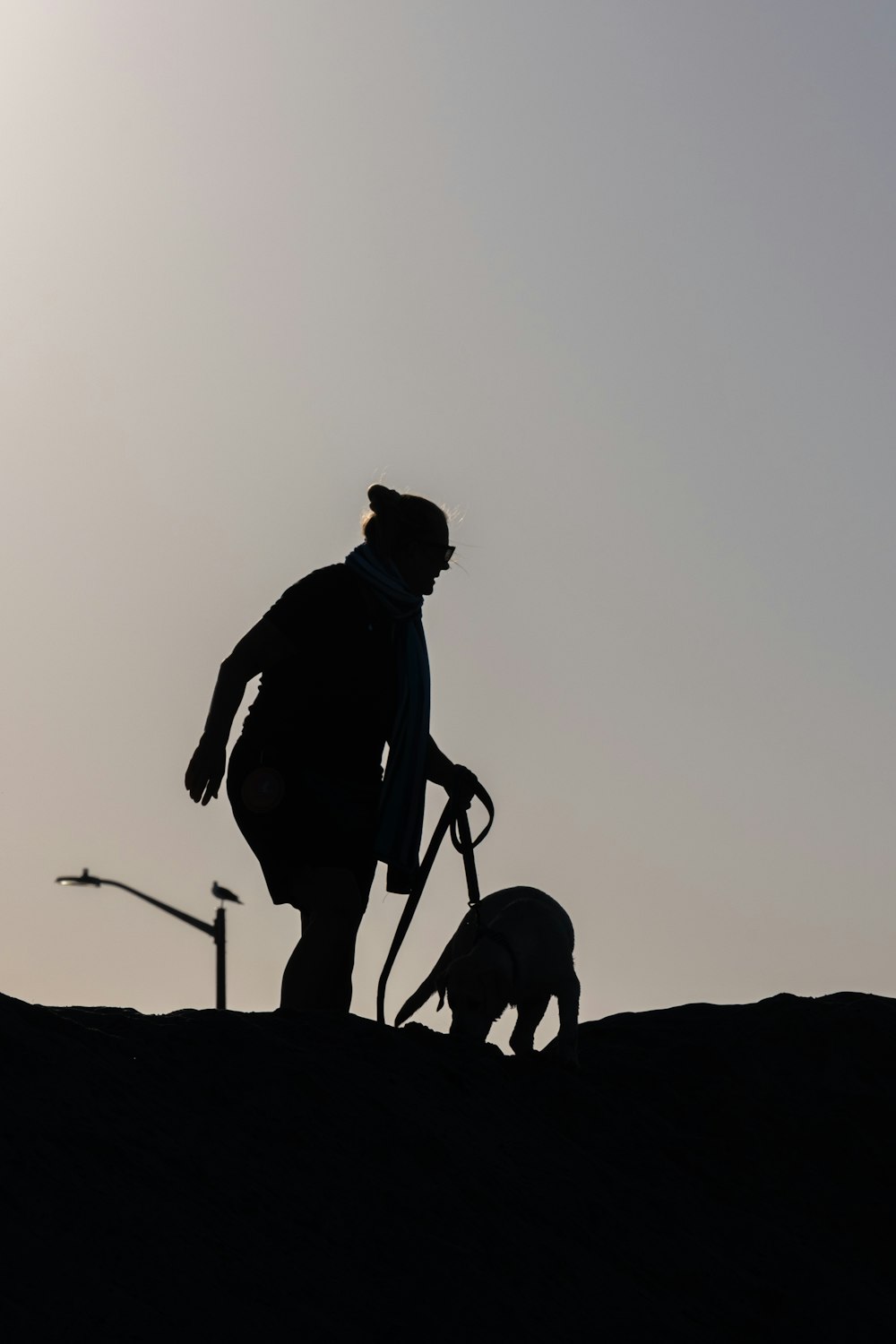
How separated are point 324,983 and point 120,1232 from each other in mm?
1914

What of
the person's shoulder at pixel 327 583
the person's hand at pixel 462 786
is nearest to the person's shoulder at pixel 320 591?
the person's shoulder at pixel 327 583

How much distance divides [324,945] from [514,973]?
1.33 meters

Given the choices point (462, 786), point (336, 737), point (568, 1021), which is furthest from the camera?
point (568, 1021)

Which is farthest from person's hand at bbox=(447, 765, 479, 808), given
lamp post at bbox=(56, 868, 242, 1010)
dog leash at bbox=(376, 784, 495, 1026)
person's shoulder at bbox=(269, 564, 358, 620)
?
lamp post at bbox=(56, 868, 242, 1010)

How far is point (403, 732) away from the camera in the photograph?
6098 millimetres

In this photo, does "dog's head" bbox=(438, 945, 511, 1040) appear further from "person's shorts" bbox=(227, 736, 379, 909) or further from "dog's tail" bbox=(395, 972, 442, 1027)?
"person's shorts" bbox=(227, 736, 379, 909)

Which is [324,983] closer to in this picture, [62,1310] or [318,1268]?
[318,1268]

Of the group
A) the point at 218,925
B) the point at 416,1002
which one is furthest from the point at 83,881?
the point at 416,1002

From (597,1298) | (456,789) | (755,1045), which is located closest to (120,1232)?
(597,1298)

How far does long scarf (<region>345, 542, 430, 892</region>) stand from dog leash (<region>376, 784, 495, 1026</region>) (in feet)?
0.22

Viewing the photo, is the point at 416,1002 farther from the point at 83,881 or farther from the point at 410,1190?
the point at 83,881

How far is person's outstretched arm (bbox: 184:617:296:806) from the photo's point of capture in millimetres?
5613

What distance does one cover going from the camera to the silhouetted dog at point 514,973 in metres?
6.78

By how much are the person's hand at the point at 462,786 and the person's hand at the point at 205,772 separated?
1.05m
